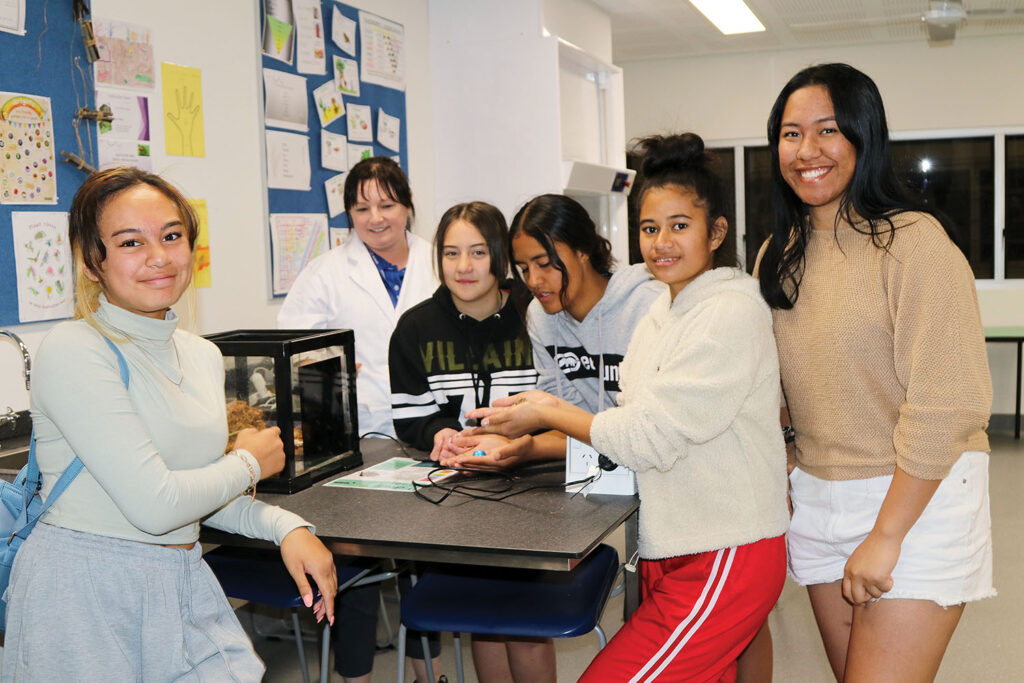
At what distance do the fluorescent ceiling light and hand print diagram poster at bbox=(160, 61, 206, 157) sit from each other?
302 centimetres

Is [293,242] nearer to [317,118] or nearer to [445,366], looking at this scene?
[317,118]

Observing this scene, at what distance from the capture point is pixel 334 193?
12.4 feet

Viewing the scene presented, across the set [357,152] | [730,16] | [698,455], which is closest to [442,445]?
[698,455]

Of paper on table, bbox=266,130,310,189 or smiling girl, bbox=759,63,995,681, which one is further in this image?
paper on table, bbox=266,130,310,189

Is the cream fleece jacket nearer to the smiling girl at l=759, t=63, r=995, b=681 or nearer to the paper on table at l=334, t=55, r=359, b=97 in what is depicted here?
the smiling girl at l=759, t=63, r=995, b=681

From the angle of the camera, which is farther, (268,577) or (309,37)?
(309,37)

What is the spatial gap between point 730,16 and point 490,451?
4.46m

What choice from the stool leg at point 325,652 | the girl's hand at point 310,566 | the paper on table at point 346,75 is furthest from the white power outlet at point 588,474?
the paper on table at point 346,75

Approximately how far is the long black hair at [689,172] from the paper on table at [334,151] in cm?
227

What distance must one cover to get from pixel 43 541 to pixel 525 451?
3.21 ft

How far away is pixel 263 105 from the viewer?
11.0 ft

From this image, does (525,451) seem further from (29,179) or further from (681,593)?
(29,179)

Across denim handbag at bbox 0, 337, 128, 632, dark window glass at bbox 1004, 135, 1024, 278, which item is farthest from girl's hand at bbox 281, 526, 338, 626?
dark window glass at bbox 1004, 135, 1024, 278

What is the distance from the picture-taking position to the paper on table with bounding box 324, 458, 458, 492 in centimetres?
195
